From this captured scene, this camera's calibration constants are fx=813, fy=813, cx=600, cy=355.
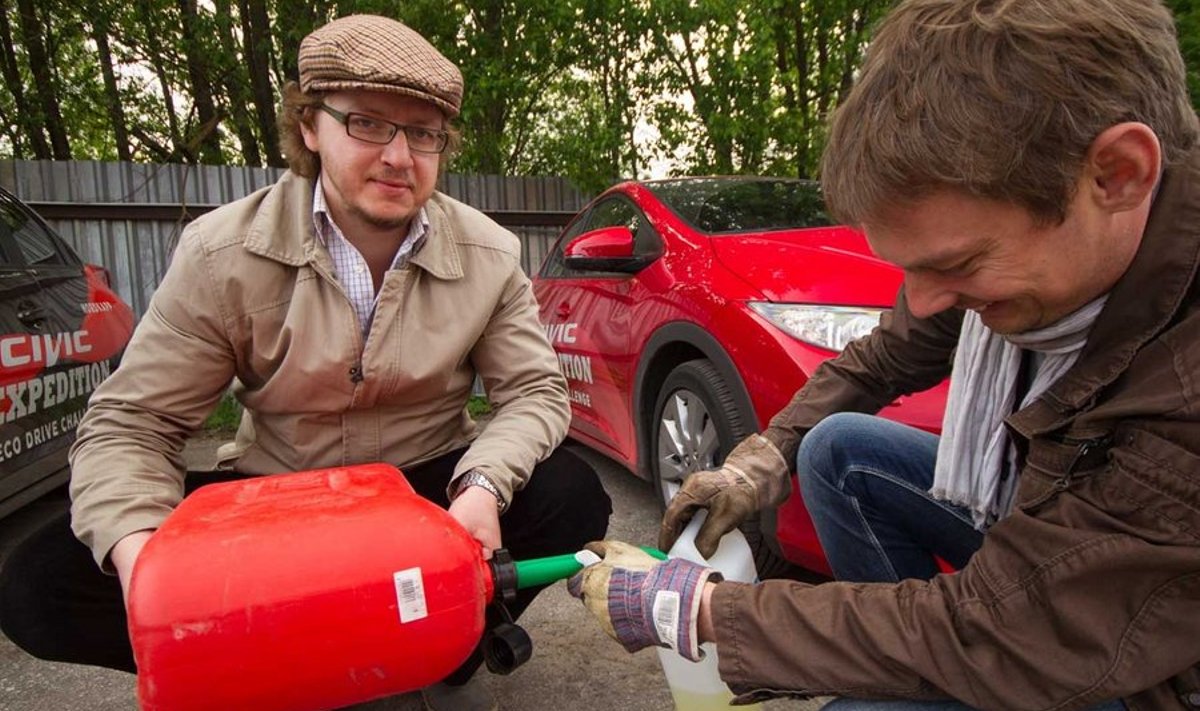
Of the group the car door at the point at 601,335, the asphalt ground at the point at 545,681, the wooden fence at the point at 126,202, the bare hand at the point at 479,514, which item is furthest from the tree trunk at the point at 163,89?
the bare hand at the point at 479,514

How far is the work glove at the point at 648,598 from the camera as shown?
112 centimetres

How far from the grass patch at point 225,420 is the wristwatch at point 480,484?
11.9ft

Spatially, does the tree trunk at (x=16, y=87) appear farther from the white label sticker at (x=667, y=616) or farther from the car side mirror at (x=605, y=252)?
the white label sticker at (x=667, y=616)

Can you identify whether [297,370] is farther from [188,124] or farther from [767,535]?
[188,124]

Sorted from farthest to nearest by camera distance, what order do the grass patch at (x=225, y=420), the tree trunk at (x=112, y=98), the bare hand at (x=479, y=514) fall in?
the tree trunk at (x=112, y=98)
the grass patch at (x=225, y=420)
the bare hand at (x=479, y=514)

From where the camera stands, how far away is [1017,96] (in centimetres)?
83

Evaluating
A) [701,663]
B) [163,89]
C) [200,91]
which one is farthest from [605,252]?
[163,89]

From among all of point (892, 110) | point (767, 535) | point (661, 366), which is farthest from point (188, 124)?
point (892, 110)

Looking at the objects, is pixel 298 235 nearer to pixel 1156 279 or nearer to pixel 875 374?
pixel 875 374

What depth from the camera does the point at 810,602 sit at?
3.48ft

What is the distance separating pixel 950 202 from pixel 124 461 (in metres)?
1.46

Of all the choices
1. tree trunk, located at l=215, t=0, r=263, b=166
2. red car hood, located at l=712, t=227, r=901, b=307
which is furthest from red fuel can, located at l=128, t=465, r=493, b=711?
tree trunk, located at l=215, t=0, r=263, b=166

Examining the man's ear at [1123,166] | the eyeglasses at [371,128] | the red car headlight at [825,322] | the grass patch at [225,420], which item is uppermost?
the eyeglasses at [371,128]

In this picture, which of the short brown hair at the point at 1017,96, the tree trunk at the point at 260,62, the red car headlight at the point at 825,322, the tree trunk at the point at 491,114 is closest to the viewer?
the short brown hair at the point at 1017,96
